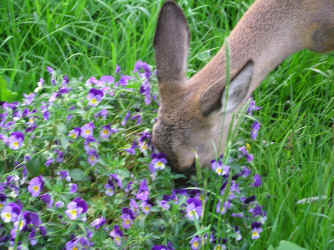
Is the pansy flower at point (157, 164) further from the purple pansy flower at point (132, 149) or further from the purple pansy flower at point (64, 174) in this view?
the purple pansy flower at point (64, 174)

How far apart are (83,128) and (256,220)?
3.62ft

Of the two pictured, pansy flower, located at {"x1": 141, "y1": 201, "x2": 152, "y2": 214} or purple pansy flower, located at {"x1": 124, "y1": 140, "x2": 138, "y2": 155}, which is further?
purple pansy flower, located at {"x1": 124, "y1": 140, "x2": 138, "y2": 155}

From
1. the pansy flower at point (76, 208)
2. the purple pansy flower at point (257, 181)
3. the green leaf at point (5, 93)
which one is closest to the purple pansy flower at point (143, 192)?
the pansy flower at point (76, 208)

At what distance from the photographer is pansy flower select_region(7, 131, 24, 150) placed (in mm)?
3025

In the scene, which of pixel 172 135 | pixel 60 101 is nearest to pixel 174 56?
pixel 172 135

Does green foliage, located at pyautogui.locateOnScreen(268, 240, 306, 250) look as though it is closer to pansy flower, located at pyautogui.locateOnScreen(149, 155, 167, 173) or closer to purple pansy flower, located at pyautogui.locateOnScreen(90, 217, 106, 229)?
pansy flower, located at pyautogui.locateOnScreen(149, 155, 167, 173)

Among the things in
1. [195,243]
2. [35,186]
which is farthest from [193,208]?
[35,186]

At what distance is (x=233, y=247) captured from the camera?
3.04 meters

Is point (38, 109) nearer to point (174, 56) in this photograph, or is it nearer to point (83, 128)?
point (83, 128)

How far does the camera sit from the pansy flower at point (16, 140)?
3.03 metres

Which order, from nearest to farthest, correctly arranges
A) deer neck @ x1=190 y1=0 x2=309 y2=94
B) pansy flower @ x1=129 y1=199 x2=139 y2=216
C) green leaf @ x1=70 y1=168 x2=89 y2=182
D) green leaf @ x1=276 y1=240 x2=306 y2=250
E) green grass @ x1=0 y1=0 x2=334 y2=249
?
1. green leaf @ x1=276 y1=240 x2=306 y2=250
2. pansy flower @ x1=129 y1=199 x2=139 y2=216
3. green leaf @ x1=70 y1=168 x2=89 y2=182
4. deer neck @ x1=190 y1=0 x2=309 y2=94
5. green grass @ x1=0 y1=0 x2=334 y2=249

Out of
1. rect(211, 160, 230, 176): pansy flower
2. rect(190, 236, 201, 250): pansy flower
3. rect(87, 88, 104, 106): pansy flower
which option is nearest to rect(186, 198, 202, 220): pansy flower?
rect(190, 236, 201, 250): pansy flower

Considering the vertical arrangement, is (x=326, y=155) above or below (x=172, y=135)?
below

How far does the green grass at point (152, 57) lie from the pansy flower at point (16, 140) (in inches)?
52.7
